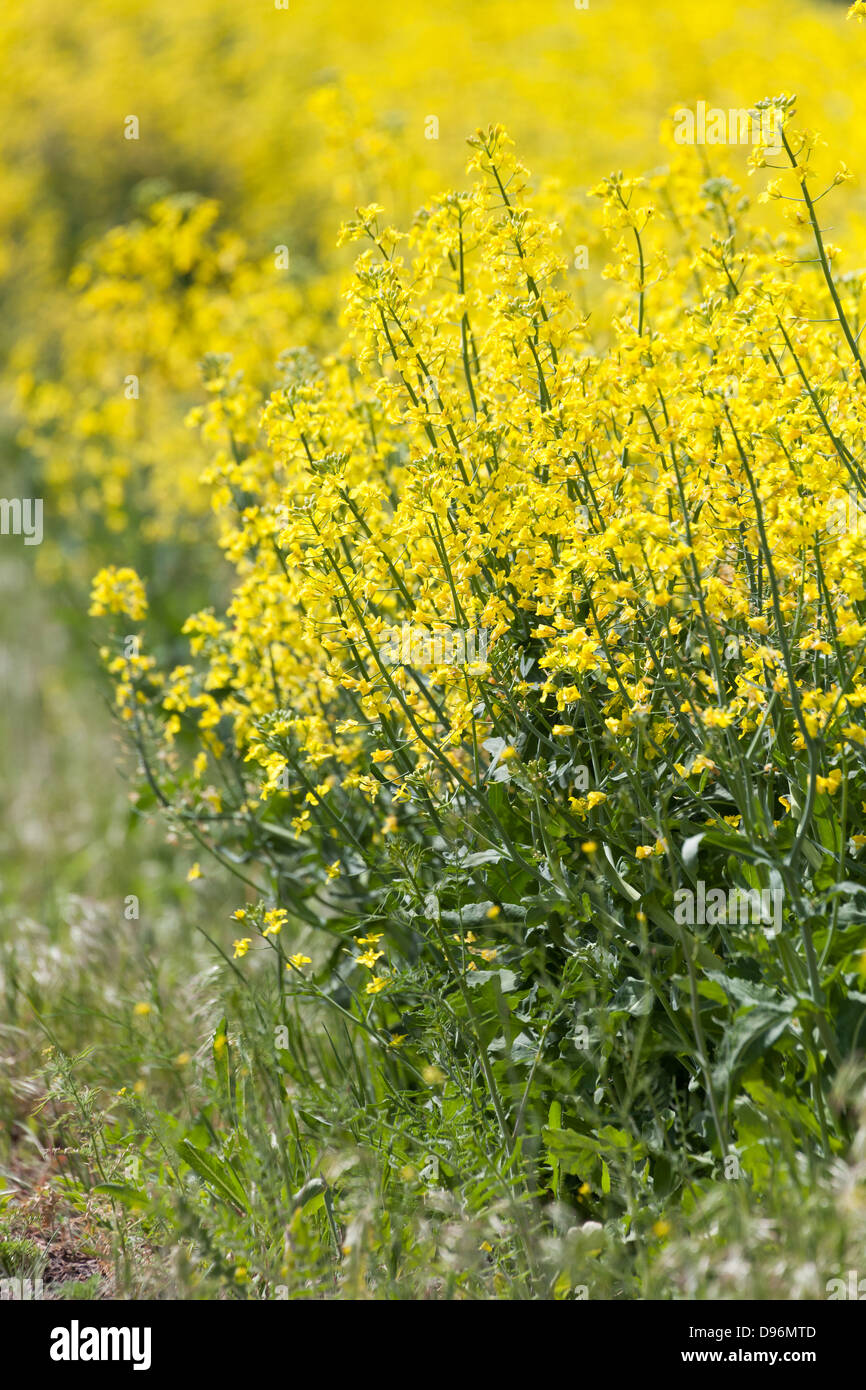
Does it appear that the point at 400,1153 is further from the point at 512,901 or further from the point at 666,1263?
the point at 666,1263

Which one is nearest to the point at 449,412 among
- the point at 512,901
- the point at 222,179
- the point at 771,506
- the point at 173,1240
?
the point at 771,506
